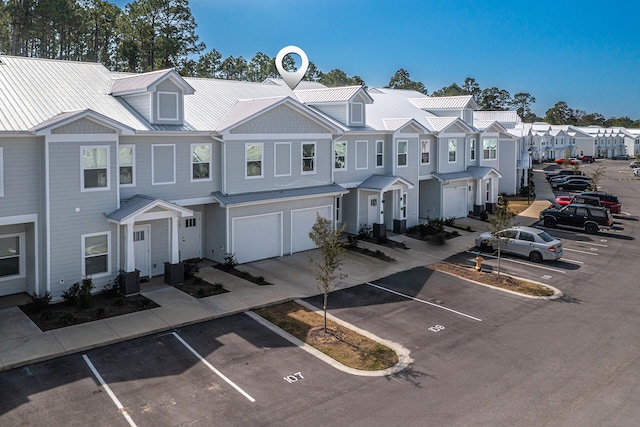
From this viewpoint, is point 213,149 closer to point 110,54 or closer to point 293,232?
point 293,232

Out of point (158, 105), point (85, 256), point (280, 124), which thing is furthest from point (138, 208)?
point (280, 124)

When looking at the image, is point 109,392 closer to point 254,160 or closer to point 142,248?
point 142,248

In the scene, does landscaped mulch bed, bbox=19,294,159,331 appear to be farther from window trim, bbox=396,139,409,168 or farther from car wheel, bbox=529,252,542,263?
window trim, bbox=396,139,409,168

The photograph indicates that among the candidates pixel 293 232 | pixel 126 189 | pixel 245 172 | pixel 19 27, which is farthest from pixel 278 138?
pixel 19 27

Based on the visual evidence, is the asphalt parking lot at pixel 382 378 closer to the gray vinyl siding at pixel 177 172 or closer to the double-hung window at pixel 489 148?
the gray vinyl siding at pixel 177 172

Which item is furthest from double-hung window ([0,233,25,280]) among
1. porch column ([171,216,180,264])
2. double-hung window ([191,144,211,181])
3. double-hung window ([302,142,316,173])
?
double-hung window ([302,142,316,173])
